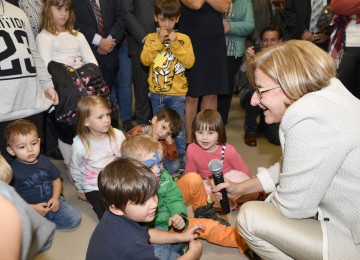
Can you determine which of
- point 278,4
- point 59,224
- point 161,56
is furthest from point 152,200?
point 278,4

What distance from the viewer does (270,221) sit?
168cm

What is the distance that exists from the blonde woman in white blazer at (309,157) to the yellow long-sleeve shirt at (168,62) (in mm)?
1431

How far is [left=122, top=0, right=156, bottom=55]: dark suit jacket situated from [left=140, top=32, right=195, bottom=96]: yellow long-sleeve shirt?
0.30 meters

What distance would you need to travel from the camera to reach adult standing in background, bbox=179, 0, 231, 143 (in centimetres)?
315

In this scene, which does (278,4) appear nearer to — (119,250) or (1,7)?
(1,7)

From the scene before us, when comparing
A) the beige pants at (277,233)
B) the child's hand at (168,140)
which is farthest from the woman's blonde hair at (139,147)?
the child's hand at (168,140)

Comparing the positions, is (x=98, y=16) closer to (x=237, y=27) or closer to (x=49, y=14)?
(x=49, y=14)

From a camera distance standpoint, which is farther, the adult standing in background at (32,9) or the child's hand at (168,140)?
the child's hand at (168,140)

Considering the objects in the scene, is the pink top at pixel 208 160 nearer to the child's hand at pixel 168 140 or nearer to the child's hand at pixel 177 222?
the child's hand at pixel 168 140

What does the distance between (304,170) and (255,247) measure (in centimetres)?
51

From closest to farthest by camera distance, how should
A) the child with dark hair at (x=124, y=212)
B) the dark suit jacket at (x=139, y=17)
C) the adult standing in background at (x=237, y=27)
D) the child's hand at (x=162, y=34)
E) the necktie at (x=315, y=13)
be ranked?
1. the child with dark hair at (x=124, y=212)
2. the child's hand at (x=162, y=34)
3. the dark suit jacket at (x=139, y=17)
4. the adult standing in background at (x=237, y=27)
5. the necktie at (x=315, y=13)

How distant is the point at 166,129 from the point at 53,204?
955mm

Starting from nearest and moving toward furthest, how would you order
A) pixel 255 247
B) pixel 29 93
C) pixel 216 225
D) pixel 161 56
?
1. pixel 255 247
2. pixel 216 225
3. pixel 29 93
4. pixel 161 56

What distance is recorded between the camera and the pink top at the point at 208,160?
264 cm
